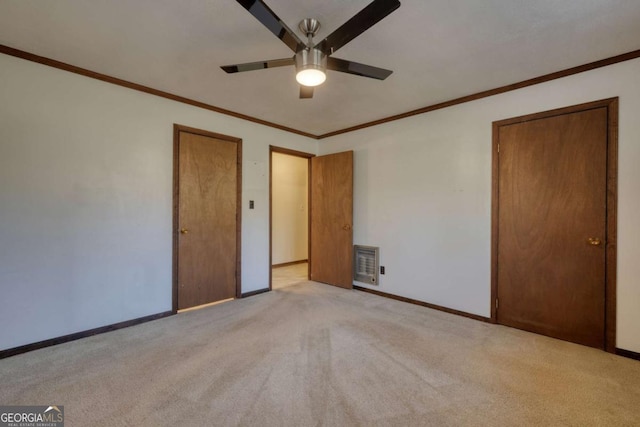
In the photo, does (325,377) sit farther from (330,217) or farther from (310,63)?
(330,217)

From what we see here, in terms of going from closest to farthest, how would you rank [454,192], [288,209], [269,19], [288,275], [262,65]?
[269,19]
[262,65]
[454,192]
[288,275]
[288,209]

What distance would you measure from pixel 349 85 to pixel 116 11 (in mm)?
1853

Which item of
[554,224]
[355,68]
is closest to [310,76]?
[355,68]

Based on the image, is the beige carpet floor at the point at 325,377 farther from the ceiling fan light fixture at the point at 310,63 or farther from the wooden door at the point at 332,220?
the ceiling fan light fixture at the point at 310,63

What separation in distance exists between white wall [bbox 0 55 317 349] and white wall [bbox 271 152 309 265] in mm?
2658

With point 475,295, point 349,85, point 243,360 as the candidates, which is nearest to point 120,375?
point 243,360

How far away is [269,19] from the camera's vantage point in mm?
1439

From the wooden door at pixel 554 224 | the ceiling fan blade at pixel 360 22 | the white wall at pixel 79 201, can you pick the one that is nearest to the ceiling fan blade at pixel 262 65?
the ceiling fan blade at pixel 360 22

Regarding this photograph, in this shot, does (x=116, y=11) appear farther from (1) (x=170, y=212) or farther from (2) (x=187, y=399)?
(2) (x=187, y=399)

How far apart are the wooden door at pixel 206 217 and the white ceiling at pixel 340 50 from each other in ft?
2.29

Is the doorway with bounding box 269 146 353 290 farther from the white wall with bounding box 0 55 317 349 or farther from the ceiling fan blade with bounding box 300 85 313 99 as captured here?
the ceiling fan blade with bounding box 300 85 313 99

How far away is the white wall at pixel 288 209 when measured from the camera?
5758mm

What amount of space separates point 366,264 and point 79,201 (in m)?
3.27

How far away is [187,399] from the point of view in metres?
1.68
